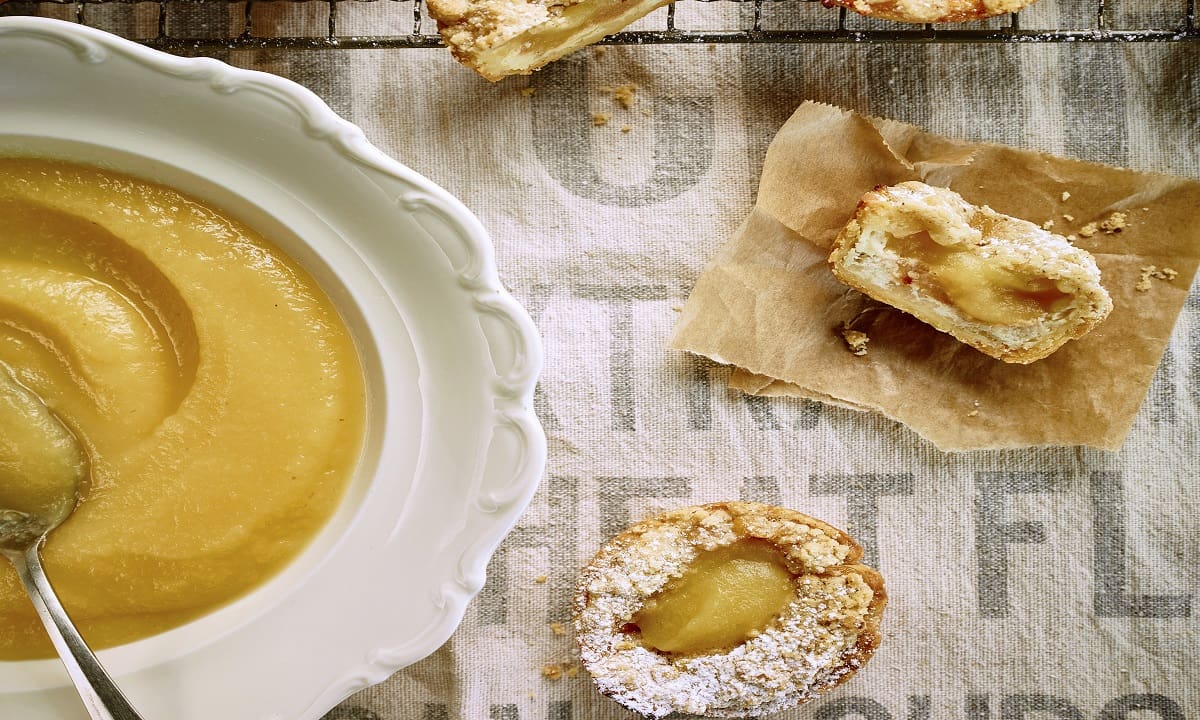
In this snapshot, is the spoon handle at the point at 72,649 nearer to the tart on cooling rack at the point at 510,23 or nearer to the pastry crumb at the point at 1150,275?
the tart on cooling rack at the point at 510,23

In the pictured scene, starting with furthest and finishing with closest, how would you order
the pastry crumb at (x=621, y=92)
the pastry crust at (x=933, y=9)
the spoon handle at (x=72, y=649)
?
the pastry crumb at (x=621, y=92)
the pastry crust at (x=933, y=9)
the spoon handle at (x=72, y=649)

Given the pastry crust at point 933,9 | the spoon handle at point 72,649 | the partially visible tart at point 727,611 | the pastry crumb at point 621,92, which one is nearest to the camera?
the spoon handle at point 72,649

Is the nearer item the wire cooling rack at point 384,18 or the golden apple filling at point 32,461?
the golden apple filling at point 32,461

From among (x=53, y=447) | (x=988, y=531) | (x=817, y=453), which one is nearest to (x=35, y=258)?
(x=53, y=447)

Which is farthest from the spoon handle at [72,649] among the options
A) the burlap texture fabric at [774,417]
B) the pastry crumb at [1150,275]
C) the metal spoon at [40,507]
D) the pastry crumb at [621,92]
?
the pastry crumb at [1150,275]

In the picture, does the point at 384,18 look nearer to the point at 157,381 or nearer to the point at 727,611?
the point at 157,381

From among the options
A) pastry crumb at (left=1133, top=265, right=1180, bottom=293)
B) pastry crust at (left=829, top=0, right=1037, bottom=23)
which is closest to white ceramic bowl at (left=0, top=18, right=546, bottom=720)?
pastry crust at (left=829, top=0, right=1037, bottom=23)

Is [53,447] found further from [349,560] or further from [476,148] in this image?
[476,148]
